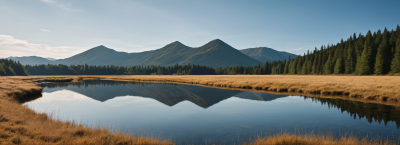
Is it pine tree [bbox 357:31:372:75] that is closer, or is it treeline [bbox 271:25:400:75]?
treeline [bbox 271:25:400:75]

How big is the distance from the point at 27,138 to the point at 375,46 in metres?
114

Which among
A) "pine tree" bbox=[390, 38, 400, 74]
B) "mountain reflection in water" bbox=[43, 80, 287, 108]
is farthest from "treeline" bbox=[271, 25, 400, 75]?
"mountain reflection in water" bbox=[43, 80, 287, 108]

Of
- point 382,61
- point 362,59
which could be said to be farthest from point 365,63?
point 382,61

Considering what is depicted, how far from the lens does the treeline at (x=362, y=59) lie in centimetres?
7169

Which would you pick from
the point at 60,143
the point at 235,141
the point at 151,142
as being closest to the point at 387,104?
the point at 235,141

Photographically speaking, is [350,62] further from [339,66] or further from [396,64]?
[396,64]

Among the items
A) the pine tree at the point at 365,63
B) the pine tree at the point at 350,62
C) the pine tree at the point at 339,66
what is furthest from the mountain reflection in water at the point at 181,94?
the pine tree at the point at 339,66

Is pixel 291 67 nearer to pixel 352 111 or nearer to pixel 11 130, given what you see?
pixel 352 111

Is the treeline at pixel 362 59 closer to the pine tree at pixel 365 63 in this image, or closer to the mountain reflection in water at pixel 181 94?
the pine tree at pixel 365 63

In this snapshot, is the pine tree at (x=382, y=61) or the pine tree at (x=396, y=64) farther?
the pine tree at (x=382, y=61)

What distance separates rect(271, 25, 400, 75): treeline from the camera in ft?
235

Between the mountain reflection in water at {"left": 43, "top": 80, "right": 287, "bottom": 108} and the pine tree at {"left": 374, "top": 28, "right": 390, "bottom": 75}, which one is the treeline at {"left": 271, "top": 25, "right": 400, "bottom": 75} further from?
the mountain reflection in water at {"left": 43, "top": 80, "right": 287, "bottom": 108}

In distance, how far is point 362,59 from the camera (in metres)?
79.1

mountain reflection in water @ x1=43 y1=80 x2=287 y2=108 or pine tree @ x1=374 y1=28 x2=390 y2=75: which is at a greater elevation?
pine tree @ x1=374 y1=28 x2=390 y2=75
